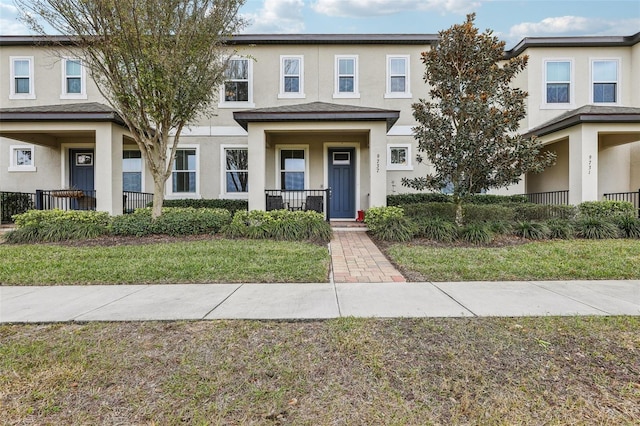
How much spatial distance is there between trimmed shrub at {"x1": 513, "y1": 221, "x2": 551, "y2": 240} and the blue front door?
564 centimetres

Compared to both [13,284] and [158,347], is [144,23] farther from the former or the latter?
[158,347]

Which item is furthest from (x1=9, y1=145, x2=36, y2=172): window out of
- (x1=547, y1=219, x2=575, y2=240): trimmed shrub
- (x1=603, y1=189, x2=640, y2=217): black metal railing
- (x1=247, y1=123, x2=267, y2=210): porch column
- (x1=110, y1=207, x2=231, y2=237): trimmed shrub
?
(x1=603, y1=189, x2=640, y2=217): black metal railing

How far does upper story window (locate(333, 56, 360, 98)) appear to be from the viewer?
1272 cm

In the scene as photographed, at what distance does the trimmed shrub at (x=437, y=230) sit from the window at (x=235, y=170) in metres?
7.12

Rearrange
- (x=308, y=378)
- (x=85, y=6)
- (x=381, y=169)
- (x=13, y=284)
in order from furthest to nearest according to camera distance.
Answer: (x=381, y=169) → (x=85, y=6) → (x=13, y=284) → (x=308, y=378)

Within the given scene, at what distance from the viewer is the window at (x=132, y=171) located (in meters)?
12.6

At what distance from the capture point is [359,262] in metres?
6.25

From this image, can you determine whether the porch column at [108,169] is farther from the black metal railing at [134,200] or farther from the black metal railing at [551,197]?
the black metal railing at [551,197]

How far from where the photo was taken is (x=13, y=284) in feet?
15.7

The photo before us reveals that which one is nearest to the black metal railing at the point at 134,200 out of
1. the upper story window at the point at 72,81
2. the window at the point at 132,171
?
the window at the point at 132,171

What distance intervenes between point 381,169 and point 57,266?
8.01 m

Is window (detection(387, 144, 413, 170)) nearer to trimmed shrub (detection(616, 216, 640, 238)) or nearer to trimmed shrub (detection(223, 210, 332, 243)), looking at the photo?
trimmed shrub (detection(223, 210, 332, 243))

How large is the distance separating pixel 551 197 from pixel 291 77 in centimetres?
1118

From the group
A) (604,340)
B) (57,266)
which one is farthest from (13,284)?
(604,340)
